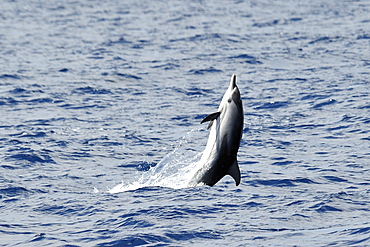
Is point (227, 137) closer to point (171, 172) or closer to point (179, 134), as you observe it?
point (171, 172)

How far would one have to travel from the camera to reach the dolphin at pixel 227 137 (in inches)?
504

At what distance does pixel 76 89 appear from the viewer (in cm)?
2730

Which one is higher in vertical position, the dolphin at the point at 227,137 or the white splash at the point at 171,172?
the dolphin at the point at 227,137

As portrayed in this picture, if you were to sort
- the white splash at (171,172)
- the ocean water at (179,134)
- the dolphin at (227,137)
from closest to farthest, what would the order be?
the dolphin at (227,137) < the ocean water at (179,134) < the white splash at (171,172)

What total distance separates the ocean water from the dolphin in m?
1.03

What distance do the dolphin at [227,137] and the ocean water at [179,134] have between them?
3.39ft

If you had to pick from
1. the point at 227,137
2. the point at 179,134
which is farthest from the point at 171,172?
the point at 227,137

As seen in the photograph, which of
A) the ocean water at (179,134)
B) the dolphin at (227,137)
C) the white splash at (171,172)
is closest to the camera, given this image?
the dolphin at (227,137)

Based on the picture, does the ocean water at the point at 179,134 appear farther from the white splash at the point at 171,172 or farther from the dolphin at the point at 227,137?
the dolphin at the point at 227,137

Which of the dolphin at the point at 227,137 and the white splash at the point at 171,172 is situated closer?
the dolphin at the point at 227,137

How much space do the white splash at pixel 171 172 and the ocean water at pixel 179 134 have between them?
0.06 meters

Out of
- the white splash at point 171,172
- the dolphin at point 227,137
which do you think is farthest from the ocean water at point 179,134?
the dolphin at point 227,137

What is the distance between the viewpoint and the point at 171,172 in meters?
17.3

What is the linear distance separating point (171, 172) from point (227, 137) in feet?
15.3
